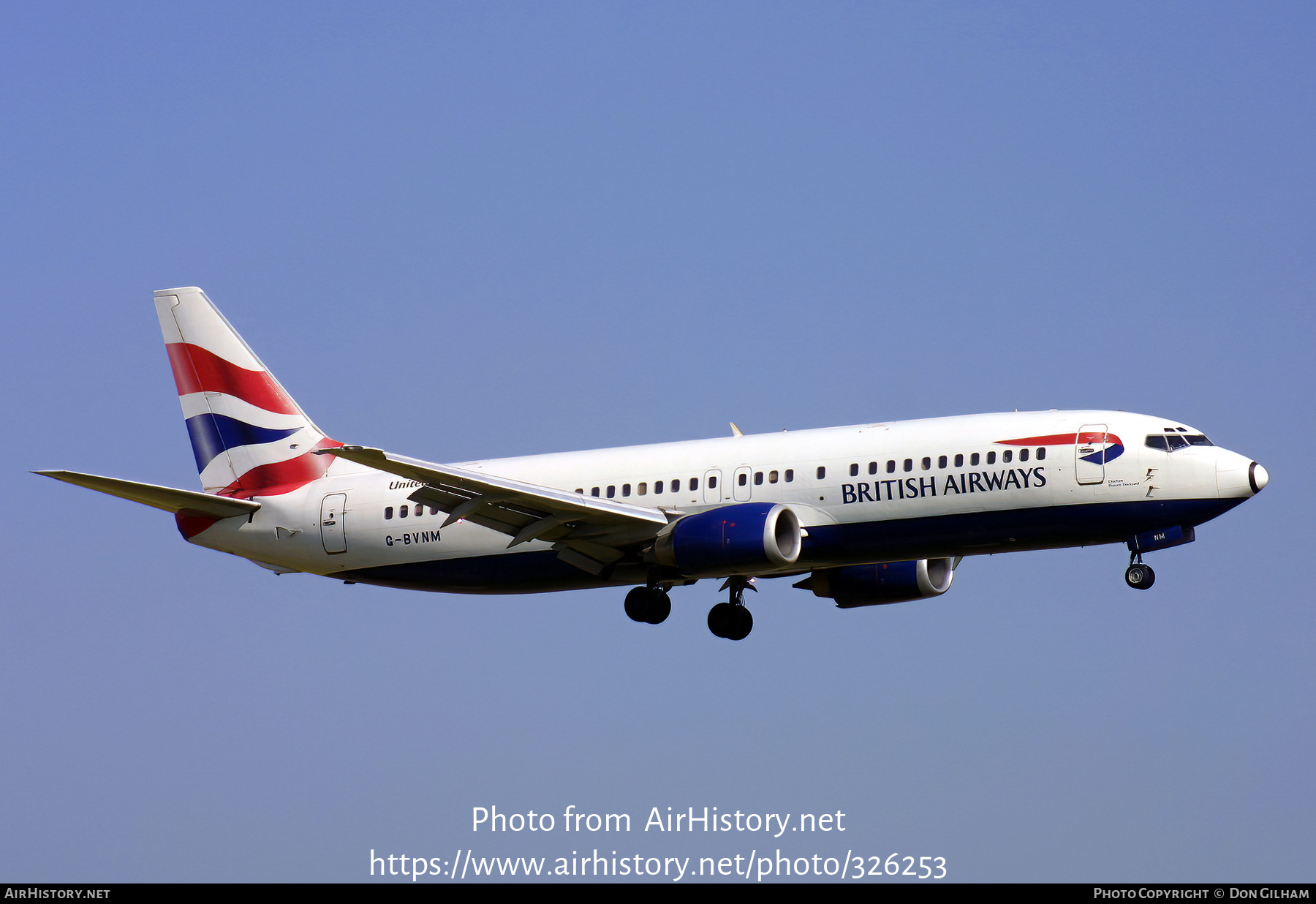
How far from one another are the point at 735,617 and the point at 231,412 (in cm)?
1642

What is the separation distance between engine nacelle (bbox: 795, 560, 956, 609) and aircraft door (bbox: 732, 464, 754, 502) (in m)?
5.31

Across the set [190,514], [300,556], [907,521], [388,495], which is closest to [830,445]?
[907,521]

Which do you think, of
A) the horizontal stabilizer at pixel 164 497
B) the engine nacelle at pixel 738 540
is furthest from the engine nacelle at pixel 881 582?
the horizontal stabilizer at pixel 164 497

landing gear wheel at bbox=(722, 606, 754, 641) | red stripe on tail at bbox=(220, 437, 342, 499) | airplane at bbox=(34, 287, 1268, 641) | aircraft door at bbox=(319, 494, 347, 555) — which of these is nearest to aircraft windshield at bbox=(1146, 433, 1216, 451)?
airplane at bbox=(34, 287, 1268, 641)

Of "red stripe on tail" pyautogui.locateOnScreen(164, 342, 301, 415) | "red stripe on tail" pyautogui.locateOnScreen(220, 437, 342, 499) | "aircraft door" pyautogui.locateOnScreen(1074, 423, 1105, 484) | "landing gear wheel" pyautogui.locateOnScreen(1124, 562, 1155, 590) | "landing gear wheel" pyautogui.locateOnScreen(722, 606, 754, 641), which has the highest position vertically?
Result: "red stripe on tail" pyautogui.locateOnScreen(164, 342, 301, 415)

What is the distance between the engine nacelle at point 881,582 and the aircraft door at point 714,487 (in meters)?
5.35

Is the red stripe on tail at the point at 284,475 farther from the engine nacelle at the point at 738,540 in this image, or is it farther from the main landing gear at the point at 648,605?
the engine nacelle at the point at 738,540

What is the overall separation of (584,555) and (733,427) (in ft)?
17.8

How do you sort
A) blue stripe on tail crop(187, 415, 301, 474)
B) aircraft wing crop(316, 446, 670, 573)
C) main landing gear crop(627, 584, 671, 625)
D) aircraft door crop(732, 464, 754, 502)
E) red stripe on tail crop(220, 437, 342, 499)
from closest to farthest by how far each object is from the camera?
aircraft wing crop(316, 446, 670, 573)
aircraft door crop(732, 464, 754, 502)
main landing gear crop(627, 584, 671, 625)
red stripe on tail crop(220, 437, 342, 499)
blue stripe on tail crop(187, 415, 301, 474)

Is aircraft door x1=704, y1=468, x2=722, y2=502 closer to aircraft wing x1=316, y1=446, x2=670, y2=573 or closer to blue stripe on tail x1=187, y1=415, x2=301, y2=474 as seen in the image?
aircraft wing x1=316, y1=446, x2=670, y2=573

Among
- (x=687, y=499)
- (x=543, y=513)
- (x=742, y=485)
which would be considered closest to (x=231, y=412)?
(x=543, y=513)

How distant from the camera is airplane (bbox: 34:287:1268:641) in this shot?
128 feet

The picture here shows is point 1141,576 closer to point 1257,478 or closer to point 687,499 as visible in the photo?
point 1257,478

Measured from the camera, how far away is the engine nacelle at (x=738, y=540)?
39.9 meters
